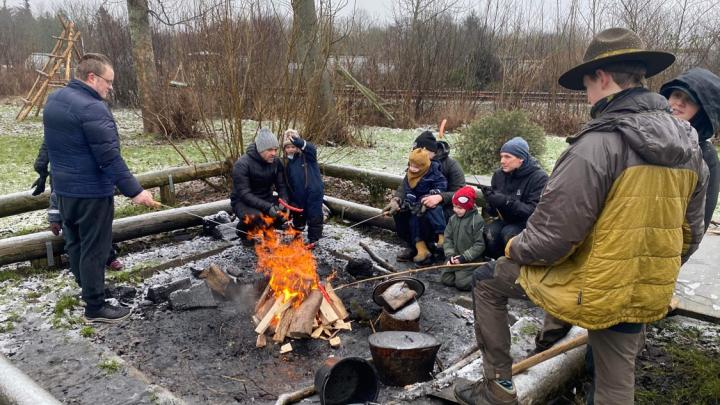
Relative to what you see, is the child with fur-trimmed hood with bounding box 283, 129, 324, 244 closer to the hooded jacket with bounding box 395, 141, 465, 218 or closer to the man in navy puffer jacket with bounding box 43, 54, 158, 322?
the hooded jacket with bounding box 395, 141, 465, 218

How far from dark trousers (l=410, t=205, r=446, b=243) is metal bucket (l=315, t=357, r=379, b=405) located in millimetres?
2846

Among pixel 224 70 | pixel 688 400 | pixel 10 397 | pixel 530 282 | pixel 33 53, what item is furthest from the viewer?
pixel 33 53

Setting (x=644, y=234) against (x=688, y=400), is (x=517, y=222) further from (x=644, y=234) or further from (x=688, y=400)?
(x=644, y=234)

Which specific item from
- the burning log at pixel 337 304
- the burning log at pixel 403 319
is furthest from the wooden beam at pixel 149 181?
the burning log at pixel 403 319

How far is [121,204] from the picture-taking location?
26.3 ft

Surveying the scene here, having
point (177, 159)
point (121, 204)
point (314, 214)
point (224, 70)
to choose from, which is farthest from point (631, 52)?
point (177, 159)

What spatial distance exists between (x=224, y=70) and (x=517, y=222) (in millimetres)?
4898

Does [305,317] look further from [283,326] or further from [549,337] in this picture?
[549,337]

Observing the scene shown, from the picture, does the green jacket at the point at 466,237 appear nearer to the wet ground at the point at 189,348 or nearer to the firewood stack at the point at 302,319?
the wet ground at the point at 189,348

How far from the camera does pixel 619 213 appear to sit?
7.54ft

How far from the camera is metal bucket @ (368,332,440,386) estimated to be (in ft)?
11.3

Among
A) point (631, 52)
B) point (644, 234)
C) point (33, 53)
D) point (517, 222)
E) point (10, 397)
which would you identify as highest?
point (33, 53)

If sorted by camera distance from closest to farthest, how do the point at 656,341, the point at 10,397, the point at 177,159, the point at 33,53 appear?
the point at 10,397, the point at 656,341, the point at 177,159, the point at 33,53

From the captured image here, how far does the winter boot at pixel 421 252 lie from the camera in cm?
597
